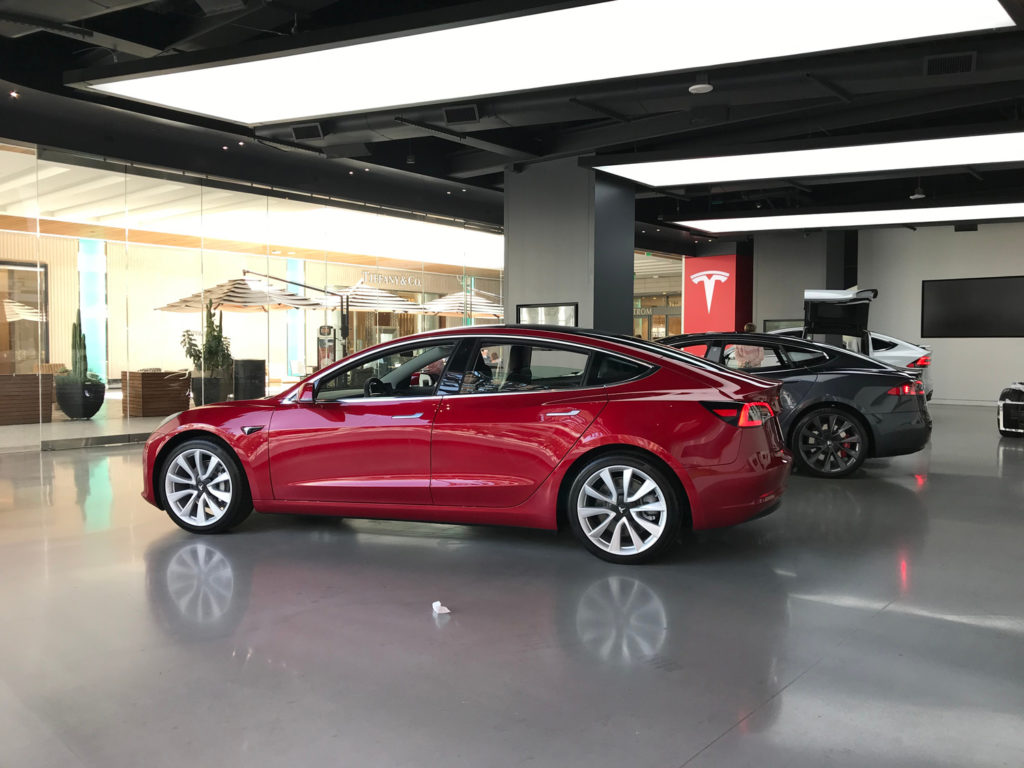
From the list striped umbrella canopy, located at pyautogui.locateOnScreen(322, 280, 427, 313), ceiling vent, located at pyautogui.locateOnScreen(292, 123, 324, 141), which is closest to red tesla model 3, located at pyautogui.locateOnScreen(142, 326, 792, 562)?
ceiling vent, located at pyautogui.locateOnScreen(292, 123, 324, 141)

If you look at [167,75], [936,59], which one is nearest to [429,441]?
[167,75]

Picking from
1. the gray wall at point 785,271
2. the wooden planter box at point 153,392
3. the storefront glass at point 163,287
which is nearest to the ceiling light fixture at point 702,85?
the storefront glass at point 163,287

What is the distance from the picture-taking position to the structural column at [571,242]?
37.5 ft

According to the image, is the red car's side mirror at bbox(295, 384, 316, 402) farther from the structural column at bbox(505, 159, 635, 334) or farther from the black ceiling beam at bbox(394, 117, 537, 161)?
the structural column at bbox(505, 159, 635, 334)

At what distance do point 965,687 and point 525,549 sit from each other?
98.9 inches

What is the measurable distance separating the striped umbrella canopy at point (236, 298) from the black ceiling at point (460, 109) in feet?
5.49

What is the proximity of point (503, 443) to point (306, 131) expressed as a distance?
20.5 ft

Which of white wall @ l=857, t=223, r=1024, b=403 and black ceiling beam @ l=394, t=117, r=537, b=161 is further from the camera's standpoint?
white wall @ l=857, t=223, r=1024, b=403

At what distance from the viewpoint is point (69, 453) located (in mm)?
9711

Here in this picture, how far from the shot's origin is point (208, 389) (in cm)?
1251

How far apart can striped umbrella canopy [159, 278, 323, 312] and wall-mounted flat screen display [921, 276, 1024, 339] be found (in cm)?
1440

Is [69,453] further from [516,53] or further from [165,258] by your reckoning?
[516,53]

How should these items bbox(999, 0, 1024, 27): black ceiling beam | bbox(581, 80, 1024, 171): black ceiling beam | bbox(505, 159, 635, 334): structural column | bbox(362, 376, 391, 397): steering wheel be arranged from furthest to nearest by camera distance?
bbox(505, 159, 635, 334): structural column
bbox(581, 80, 1024, 171): black ceiling beam
bbox(999, 0, 1024, 27): black ceiling beam
bbox(362, 376, 391, 397): steering wheel

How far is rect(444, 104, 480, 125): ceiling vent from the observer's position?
8539mm
